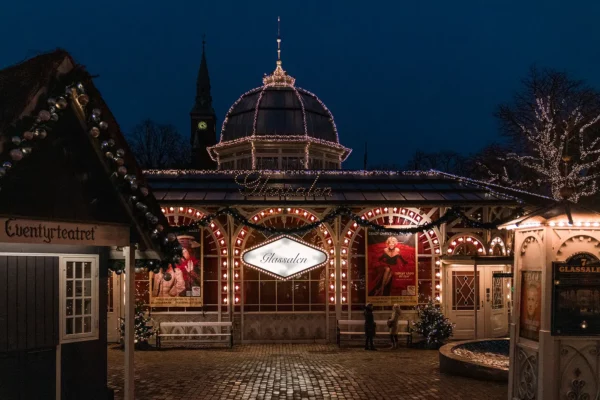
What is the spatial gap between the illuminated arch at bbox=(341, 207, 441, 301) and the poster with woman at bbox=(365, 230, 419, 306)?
0.39 metres

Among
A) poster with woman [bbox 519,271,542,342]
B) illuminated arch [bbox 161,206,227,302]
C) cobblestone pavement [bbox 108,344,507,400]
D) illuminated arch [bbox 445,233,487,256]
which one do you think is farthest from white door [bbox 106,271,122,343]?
poster with woman [bbox 519,271,542,342]

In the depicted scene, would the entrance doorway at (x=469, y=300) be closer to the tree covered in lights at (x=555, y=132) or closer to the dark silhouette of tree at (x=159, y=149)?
the tree covered in lights at (x=555, y=132)

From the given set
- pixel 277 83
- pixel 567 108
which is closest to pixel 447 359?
pixel 277 83

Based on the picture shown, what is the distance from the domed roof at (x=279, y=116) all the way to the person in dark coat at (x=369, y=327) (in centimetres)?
863

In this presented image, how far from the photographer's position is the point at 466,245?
18953mm

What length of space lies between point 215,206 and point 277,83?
30.5 feet

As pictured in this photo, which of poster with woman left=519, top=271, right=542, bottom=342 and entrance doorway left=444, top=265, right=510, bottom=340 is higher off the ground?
poster with woman left=519, top=271, right=542, bottom=342

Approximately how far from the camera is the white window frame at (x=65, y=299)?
8.66m

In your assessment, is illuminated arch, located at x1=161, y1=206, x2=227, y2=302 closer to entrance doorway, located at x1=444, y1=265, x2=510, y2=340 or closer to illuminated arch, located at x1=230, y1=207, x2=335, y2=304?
illuminated arch, located at x1=230, y1=207, x2=335, y2=304

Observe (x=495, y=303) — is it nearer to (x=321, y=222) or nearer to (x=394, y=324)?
(x=394, y=324)

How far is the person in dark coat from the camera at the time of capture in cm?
1684

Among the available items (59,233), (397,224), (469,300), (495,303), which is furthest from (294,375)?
(495,303)

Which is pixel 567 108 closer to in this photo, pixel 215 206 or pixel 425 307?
A: pixel 425 307

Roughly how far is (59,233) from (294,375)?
290 inches
